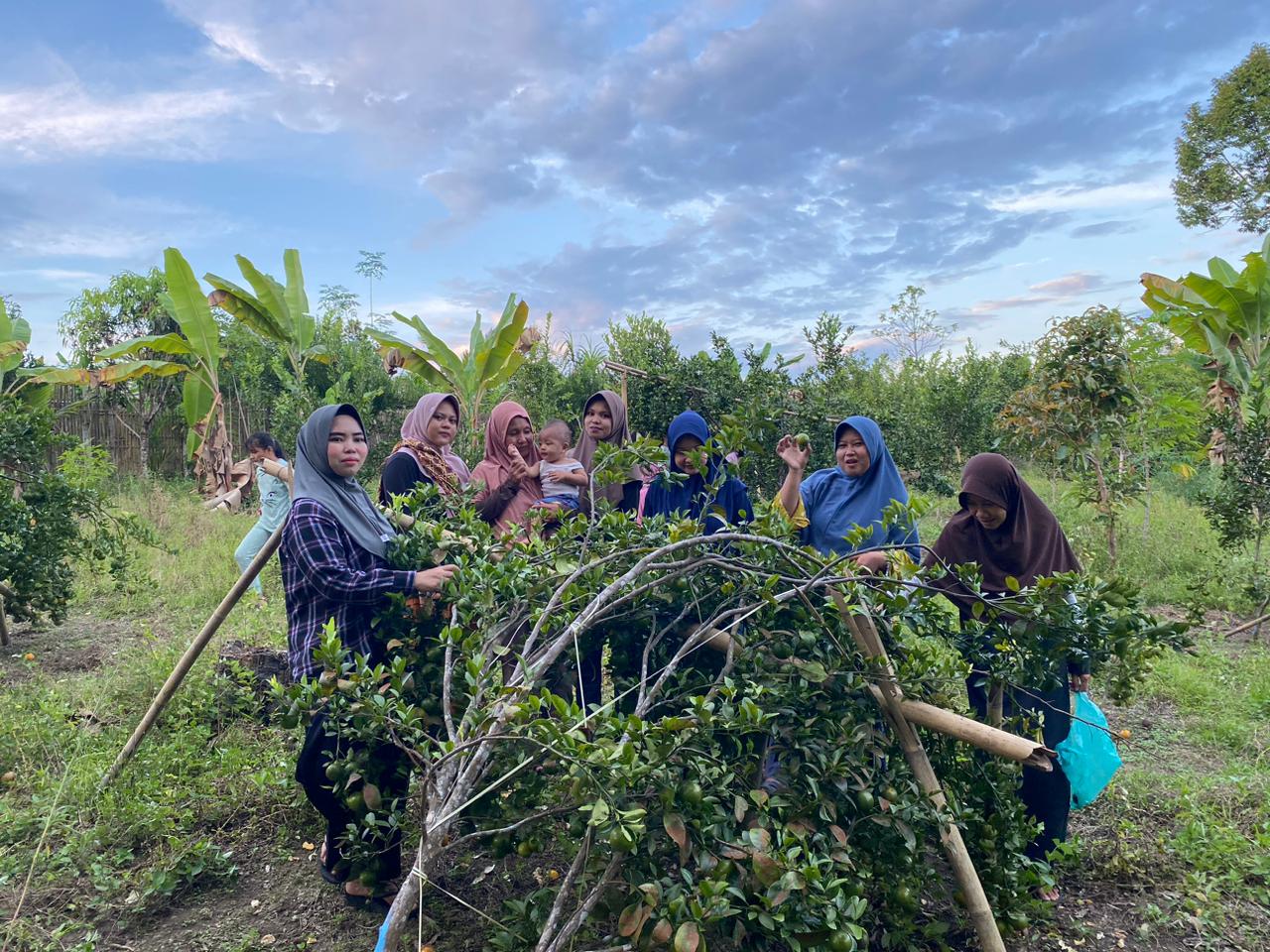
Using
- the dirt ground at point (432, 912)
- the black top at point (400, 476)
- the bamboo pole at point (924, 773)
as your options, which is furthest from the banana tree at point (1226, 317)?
the black top at point (400, 476)

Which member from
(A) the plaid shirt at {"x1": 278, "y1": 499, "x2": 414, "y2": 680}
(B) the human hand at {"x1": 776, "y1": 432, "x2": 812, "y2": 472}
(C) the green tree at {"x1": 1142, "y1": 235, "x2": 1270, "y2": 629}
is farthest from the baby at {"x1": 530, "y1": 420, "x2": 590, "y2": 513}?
(C) the green tree at {"x1": 1142, "y1": 235, "x2": 1270, "y2": 629}

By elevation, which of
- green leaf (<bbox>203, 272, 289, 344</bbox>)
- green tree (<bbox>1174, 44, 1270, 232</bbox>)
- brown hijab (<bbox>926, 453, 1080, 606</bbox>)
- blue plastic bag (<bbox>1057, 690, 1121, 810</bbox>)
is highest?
green tree (<bbox>1174, 44, 1270, 232</bbox>)

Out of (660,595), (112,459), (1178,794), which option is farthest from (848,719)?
(112,459)

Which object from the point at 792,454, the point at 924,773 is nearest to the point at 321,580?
the point at 924,773

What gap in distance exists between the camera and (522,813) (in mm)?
2264

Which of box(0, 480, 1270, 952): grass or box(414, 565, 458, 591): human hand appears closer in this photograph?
box(414, 565, 458, 591): human hand

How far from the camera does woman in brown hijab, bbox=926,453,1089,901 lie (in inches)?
113

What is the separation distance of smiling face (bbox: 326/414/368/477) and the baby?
1.35 meters

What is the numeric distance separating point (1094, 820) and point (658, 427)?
16.0 ft

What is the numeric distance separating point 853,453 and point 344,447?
2.17 meters

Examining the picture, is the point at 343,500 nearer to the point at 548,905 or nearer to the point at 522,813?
the point at 522,813

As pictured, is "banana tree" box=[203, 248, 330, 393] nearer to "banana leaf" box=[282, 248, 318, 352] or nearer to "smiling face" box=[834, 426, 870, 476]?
"banana leaf" box=[282, 248, 318, 352]

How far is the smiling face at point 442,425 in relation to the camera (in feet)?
13.0

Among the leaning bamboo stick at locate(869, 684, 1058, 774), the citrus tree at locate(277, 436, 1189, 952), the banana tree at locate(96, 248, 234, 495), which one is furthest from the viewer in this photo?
the banana tree at locate(96, 248, 234, 495)
